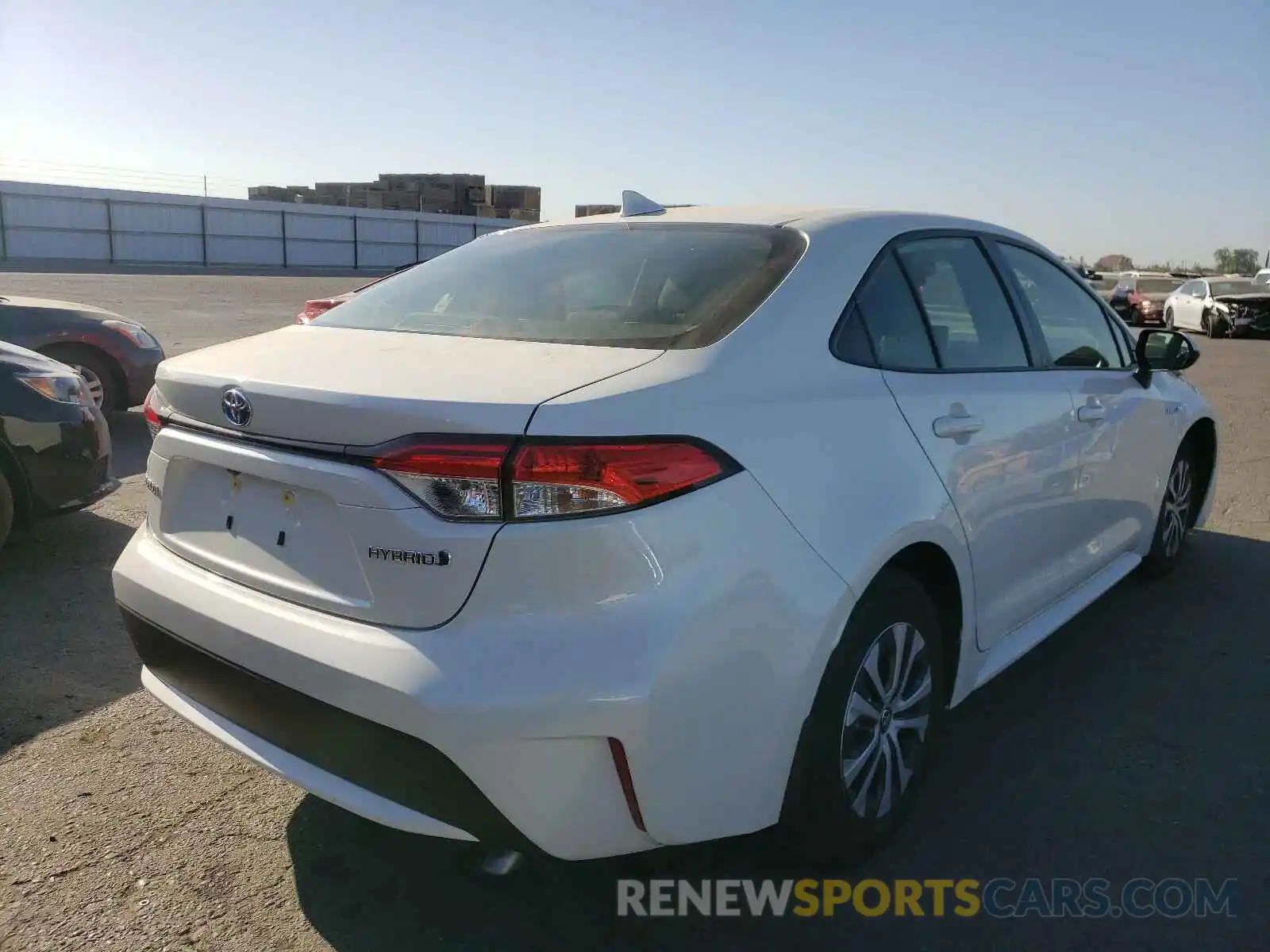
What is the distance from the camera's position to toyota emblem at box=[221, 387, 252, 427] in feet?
7.57

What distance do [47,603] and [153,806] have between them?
195 centimetres

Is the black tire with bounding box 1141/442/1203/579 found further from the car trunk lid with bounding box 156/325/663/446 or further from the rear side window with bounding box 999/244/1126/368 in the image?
the car trunk lid with bounding box 156/325/663/446

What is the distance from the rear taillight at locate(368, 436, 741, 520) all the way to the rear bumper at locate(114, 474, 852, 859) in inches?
1.7

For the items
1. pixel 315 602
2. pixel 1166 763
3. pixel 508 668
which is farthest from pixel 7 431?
pixel 1166 763

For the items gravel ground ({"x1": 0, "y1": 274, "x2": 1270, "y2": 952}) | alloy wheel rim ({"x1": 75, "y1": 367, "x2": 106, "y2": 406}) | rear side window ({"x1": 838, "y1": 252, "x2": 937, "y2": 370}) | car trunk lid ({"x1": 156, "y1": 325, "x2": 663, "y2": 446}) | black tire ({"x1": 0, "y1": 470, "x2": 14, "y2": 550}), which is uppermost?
rear side window ({"x1": 838, "y1": 252, "x2": 937, "y2": 370})

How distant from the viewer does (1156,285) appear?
28.2m

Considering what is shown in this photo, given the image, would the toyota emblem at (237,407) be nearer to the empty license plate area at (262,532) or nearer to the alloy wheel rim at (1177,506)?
the empty license plate area at (262,532)

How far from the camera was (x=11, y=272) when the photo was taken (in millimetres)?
28250

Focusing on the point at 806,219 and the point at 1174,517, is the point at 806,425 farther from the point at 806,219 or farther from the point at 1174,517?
the point at 1174,517

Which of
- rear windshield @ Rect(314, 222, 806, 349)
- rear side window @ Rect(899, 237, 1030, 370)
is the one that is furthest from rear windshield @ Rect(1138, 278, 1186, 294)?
rear windshield @ Rect(314, 222, 806, 349)

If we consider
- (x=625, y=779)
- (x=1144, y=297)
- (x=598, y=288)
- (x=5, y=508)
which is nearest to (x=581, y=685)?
(x=625, y=779)

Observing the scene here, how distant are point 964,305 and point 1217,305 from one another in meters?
23.2

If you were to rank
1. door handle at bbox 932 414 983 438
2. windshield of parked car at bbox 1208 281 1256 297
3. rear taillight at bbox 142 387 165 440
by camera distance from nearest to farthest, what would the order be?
rear taillight at bbox 142 387 165 440
door handle at bbox 932 414 983 438
windshield of parked car at bbox 1208 281 1256 297

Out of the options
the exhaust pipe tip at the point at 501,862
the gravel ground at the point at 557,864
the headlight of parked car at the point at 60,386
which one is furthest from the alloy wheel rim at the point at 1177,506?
the headlight of parked car at the point at 60,386
